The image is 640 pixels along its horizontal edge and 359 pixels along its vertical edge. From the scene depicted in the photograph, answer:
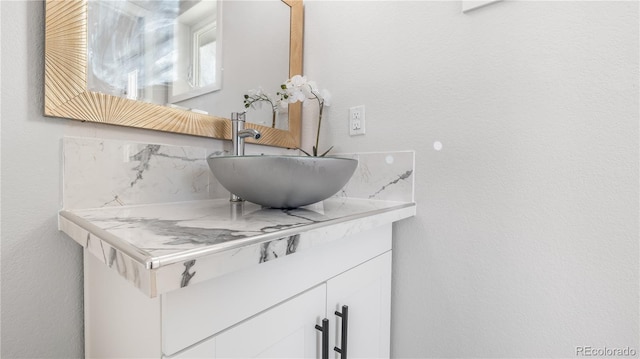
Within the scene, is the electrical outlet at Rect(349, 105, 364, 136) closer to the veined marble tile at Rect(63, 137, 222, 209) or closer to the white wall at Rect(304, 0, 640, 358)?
the white wall at Rect(304, 0, 640, 358)

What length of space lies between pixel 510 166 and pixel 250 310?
72 cm

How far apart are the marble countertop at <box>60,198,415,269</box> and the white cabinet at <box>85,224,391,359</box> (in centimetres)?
7

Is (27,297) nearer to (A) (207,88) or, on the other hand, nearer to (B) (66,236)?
(B) (66,236)

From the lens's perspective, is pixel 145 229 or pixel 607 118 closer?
pixel 145 229

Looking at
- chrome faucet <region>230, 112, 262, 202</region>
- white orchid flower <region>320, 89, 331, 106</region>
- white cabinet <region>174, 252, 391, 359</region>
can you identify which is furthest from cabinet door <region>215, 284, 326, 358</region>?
white orchid flower <region>320, 89, 331, 106</region>

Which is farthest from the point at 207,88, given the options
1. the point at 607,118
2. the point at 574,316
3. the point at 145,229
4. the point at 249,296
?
the point at 574,316

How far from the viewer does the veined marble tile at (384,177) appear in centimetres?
94

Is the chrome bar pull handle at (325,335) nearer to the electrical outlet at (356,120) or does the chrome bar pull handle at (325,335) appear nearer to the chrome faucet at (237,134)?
the chrome faucet at (237,134)

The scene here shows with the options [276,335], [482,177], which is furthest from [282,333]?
[482,177]

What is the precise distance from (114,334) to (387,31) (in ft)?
3.57

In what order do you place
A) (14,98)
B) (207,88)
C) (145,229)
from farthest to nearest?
(207,88) → (14,98) → (145,229)

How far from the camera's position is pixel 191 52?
2.85 feet

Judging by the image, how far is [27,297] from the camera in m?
0.61
